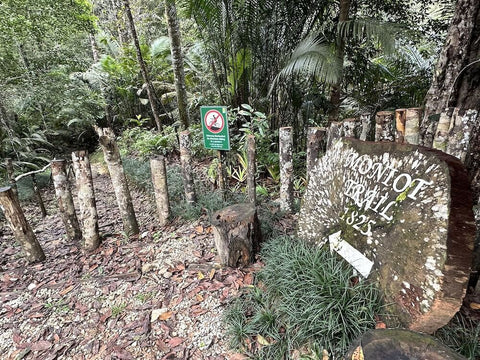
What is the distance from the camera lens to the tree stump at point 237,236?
2.36 meters

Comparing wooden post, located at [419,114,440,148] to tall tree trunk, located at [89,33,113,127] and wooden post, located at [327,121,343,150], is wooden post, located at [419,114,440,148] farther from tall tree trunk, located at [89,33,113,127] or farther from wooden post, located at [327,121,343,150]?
tall tree trunk, located at [89,33,113,127]

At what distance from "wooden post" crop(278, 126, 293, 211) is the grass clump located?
0.90 m

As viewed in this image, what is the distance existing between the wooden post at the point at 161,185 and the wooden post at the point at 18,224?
1.39 metres

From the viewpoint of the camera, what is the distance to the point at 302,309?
5.56 ft

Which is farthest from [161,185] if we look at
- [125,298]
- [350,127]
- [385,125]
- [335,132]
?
[385,125]

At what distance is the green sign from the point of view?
276 centimetres

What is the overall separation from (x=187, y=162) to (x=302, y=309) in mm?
2157

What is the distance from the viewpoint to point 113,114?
9.23 metres

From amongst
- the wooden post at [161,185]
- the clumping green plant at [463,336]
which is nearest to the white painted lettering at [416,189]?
the clumping green plant at [463,336]

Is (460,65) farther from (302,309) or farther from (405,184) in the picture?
(302,309)

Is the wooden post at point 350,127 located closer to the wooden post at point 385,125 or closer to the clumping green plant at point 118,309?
the wooden post at point 385,125

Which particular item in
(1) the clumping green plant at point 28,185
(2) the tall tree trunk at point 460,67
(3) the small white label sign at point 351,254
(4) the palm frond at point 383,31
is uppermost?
(4) the palm frond at point 383,31

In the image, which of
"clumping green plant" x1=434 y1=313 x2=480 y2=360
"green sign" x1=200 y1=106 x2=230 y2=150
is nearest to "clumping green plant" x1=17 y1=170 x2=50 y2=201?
"green sign" x1=200 y1=106 x2=230 y2=150

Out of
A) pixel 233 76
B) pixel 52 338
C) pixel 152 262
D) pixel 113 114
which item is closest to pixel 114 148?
pixel 152 262
